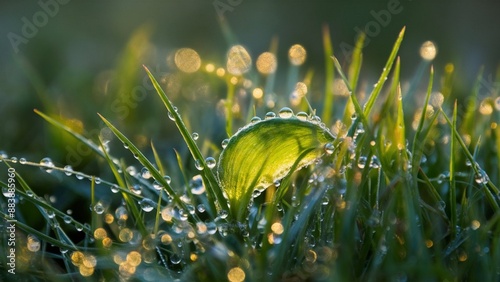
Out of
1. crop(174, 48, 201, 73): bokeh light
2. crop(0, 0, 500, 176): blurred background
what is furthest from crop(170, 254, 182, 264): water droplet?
crop(174, 48, 201, 73): bokeh light

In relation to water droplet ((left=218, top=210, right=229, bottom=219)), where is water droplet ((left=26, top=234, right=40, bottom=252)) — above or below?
above

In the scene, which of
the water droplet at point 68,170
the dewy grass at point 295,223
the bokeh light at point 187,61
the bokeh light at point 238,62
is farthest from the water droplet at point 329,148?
the bokeh light at point 187,61

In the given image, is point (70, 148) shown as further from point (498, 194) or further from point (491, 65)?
point (491, 65)

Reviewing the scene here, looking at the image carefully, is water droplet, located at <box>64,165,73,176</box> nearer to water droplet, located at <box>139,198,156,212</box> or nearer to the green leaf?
water droplet, located at <box>139,198,156,212</box>

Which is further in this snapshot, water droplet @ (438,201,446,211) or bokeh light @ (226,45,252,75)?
bokeh light @ (226,45,252,75)

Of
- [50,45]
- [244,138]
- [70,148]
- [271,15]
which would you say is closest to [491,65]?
[271,15]

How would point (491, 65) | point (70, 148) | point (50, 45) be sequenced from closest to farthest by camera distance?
point (70, 148), point (50, 45), point (491, 65)
